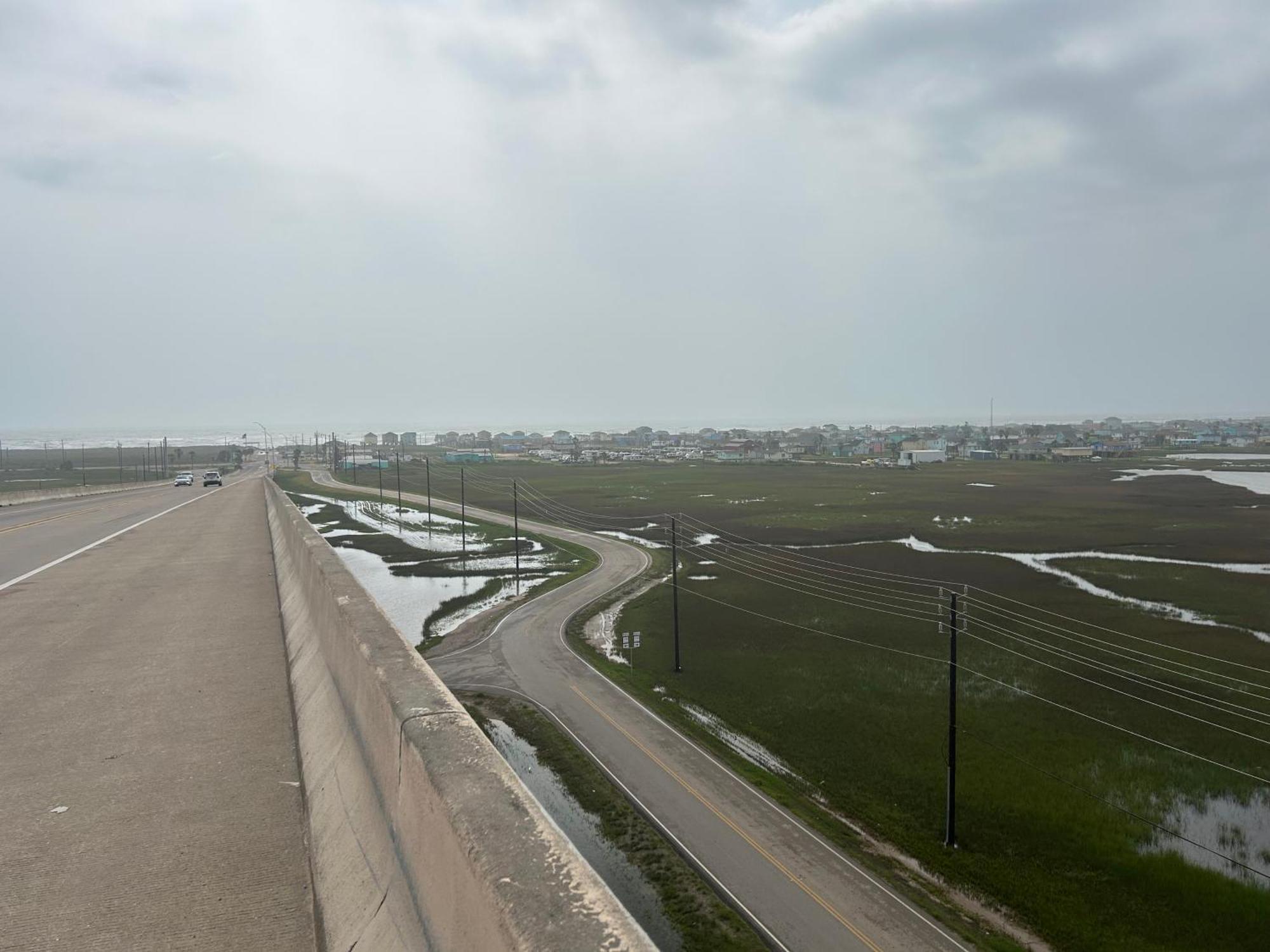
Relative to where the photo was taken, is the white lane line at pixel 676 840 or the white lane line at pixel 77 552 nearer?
the white lane line at pixel 77 552

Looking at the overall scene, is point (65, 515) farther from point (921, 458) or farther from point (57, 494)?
point (921, 458)

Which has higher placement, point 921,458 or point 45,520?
point 45,520

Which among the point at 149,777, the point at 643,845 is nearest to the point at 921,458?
the point at 643,845

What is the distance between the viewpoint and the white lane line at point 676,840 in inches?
656

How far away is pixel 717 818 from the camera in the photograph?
68.5ft

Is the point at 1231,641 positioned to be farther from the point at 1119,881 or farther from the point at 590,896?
the point at 590,896

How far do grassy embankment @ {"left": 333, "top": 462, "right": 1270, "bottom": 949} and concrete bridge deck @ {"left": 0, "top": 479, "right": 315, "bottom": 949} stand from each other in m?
16.5

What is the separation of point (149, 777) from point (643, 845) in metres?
16.0

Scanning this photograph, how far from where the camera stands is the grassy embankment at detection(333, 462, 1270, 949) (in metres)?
17.5

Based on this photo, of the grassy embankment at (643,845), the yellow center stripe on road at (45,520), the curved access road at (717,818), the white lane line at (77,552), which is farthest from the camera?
the yellow center stripe on road at (45,520)

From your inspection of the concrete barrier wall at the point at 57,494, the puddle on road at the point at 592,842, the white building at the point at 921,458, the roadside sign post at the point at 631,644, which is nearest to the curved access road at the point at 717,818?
the puddle on road at the point at 592,842

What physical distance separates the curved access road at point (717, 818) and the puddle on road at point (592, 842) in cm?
166

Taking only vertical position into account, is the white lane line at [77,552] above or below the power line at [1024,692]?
above

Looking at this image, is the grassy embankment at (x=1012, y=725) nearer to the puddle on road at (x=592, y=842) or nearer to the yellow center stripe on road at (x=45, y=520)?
the puddle on road at (x=592, y=842)
